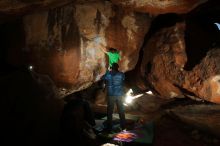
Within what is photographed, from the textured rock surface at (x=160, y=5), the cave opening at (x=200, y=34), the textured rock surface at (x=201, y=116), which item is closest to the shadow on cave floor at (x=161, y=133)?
the textured rock surface at (x=201, y=116)

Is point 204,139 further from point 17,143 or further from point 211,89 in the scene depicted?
point 17,143

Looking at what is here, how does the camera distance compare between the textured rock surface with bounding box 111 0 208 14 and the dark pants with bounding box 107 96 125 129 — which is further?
the textured rock surface with bounding box 111 0 208 14

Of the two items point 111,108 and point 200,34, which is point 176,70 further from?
point 111,108

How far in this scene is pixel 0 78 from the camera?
8.39 metres

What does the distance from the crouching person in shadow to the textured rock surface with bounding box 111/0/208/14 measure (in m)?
5.38

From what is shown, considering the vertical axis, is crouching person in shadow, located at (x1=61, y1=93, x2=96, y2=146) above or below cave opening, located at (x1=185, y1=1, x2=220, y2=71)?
below

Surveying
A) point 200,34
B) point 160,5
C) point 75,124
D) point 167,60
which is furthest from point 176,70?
point 75,124

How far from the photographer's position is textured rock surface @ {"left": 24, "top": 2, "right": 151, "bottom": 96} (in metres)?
10.7

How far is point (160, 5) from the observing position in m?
10.6

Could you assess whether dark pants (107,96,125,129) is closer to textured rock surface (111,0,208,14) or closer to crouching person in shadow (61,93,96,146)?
crouching person in shadow (61,93,96,146)

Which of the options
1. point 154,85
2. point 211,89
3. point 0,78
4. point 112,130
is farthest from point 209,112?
point 0,78

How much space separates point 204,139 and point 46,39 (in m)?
6.82

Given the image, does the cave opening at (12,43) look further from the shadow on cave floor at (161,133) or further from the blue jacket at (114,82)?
the blue jacket at (114,82)

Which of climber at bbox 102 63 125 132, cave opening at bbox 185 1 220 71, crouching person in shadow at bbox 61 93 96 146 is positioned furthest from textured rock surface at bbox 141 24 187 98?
crouching person in shadow at bbox 61 93 96 146
